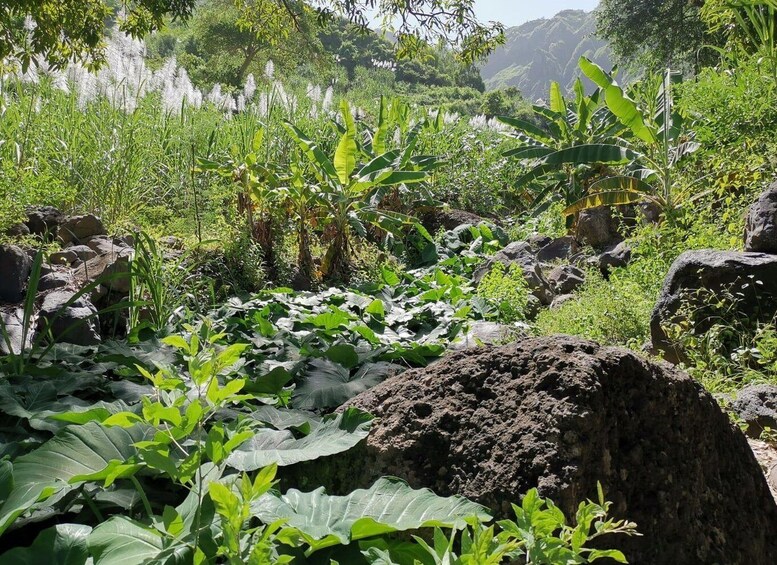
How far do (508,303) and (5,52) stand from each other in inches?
149

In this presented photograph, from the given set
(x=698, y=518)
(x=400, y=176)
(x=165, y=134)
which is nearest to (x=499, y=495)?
(x=698, y=518)

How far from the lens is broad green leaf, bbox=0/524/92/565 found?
3.88ft

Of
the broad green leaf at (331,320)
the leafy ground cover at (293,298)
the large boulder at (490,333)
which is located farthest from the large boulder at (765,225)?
the broad green leaf at (331,320)

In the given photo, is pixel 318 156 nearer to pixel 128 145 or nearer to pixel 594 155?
pixel 128 145

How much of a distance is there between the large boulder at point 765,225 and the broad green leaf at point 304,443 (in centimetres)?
340

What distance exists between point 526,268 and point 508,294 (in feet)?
2.73

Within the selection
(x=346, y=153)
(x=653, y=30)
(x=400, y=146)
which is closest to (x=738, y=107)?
(x=346, y=153)

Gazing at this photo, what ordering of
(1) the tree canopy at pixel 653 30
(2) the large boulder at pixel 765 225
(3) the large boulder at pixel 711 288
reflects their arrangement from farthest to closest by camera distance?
(1) the tree canopy at pixel 653 30
(2) the large boulder at pixel 765 225
(3) the large boulder at pixel 711 288

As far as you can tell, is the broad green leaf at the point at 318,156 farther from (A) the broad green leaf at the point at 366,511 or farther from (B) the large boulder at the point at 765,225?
(A) the broad green leaf at the point at 366,511

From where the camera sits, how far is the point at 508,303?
16.4 ft

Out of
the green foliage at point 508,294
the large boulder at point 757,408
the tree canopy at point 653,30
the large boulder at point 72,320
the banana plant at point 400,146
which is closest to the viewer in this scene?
the large boulder at point 757,408

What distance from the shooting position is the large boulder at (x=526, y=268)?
226 inches

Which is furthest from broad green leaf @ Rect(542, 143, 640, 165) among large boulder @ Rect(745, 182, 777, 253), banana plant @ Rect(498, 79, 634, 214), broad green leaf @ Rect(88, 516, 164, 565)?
broad green leaf @ Rect(88, 516, 164, 565)

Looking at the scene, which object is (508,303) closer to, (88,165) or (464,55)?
(464,55)
